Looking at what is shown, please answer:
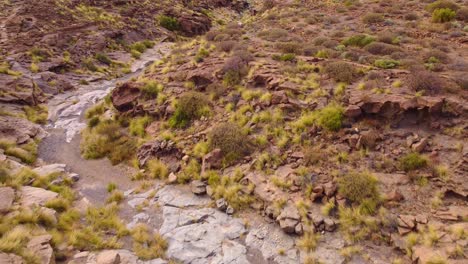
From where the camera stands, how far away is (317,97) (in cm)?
1377

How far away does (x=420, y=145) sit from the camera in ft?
34.2

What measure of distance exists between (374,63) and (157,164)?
12006 mm

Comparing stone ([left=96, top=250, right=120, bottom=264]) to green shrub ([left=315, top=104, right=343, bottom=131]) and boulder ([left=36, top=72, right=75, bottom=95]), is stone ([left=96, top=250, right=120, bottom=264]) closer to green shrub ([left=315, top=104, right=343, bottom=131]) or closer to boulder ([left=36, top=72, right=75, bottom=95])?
green shrub ([left=315, top=104, right=343, bottom=131])

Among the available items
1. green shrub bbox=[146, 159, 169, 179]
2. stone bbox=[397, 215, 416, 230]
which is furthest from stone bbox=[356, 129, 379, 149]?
green shrub bbox=[146, 159, 169, 179]

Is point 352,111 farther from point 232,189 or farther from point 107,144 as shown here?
point 107,144

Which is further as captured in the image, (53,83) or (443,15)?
(443,15)

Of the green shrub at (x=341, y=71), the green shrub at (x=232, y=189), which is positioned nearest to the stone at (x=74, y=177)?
the green shrub at (x=232, y=189)

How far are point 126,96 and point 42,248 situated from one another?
11.3m

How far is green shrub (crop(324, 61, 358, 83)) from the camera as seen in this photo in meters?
14.5

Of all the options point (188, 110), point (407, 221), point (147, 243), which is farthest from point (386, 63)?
point (147, 243)

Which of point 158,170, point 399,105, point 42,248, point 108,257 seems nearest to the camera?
point 42,248

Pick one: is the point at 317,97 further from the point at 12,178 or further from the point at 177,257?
the point at 12,178

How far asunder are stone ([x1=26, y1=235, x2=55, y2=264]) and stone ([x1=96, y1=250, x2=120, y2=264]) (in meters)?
1.06

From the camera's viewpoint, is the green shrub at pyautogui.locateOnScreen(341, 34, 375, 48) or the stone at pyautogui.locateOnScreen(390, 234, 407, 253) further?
the green shrub at pyautogui.locateOnScreen(341, 34, 375, 48)
